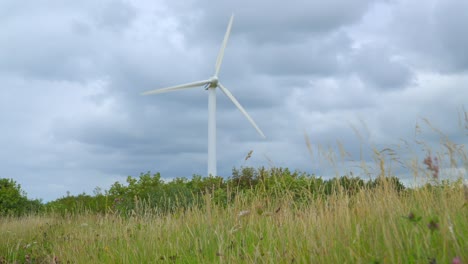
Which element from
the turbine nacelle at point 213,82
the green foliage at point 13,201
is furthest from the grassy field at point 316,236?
the turbine nacelle at point 213,82

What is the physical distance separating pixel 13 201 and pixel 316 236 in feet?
62.7

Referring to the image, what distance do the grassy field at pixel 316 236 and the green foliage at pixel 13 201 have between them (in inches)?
368

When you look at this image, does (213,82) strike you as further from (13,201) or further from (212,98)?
(13,201)

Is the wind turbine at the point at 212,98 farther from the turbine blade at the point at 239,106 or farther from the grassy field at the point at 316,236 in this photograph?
the grassy field at the point at 316,236

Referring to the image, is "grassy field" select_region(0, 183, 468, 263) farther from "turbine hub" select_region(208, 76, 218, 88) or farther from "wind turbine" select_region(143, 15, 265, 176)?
"turbine hub" select_region(208, 76, 218, 88)

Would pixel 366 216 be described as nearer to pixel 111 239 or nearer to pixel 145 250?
pixel 145 250

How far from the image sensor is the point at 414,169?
18.8ft

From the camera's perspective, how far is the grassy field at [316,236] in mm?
4406

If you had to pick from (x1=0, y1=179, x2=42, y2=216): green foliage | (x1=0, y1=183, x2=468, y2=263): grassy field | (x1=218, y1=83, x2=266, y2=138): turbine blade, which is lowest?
(x1=0, y1=183, x2=468, y2=263): grassy field

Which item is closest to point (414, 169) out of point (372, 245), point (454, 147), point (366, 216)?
point (454, 147)

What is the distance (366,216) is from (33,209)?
19.7 metres

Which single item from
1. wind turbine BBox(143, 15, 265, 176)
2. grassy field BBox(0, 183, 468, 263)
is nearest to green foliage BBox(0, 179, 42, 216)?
wind turbine BBox(143, 15, 265, 176)

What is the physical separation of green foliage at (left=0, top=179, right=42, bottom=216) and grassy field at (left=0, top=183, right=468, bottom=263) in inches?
368

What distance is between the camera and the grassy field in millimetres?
4406
